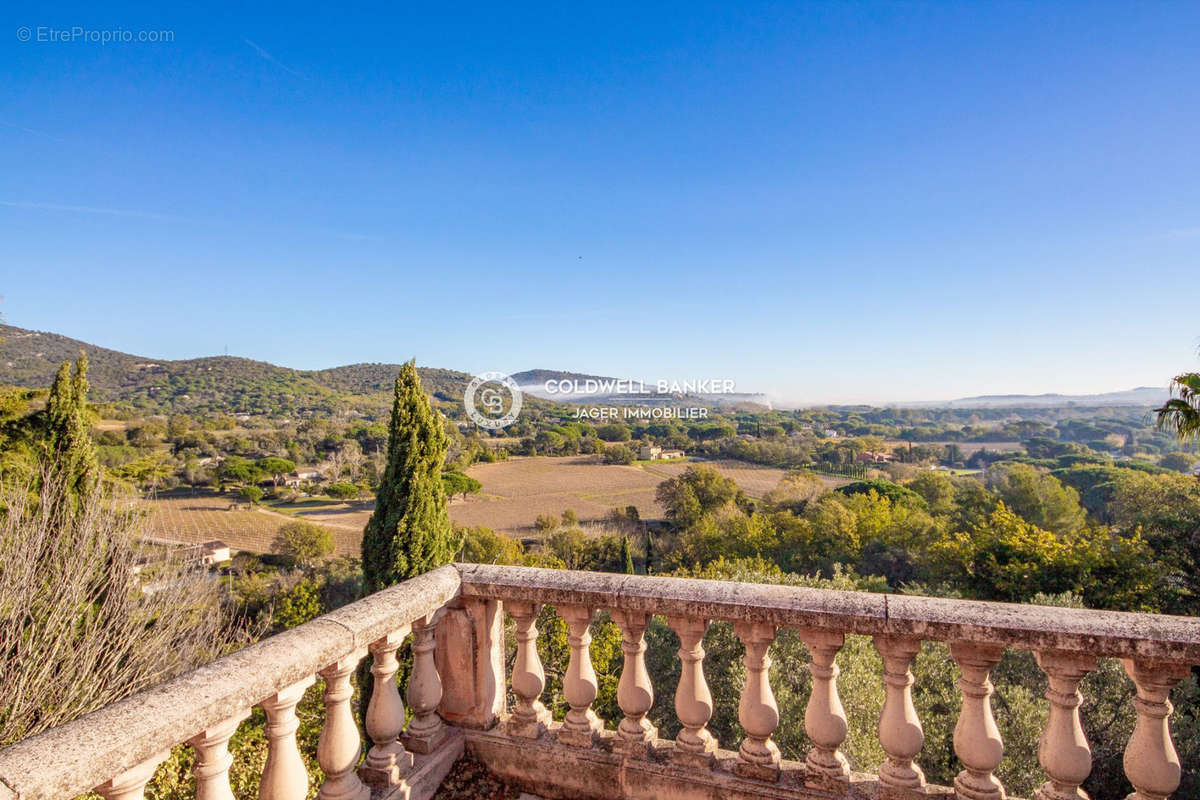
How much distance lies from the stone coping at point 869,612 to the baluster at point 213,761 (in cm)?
115

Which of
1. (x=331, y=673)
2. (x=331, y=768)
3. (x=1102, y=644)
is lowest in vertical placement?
(x=331, y=768)

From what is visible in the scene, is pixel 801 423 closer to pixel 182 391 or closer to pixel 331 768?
pixel 182 391

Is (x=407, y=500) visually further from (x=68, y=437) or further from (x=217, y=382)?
(x=217, y=382)

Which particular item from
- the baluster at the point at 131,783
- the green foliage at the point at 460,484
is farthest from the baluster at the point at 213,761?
the green foliage at the point at 460,484

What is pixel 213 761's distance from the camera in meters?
1.57

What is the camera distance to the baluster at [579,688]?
2.50m

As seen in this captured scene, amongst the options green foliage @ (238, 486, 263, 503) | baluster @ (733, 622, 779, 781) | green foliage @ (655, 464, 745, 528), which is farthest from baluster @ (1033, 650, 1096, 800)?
green foliage @ (238, 486, 263, 503)

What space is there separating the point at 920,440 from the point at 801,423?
20.7 meters

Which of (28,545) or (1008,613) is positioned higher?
(1008,613)

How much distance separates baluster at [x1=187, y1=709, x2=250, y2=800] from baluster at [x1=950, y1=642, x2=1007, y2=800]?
2.27m

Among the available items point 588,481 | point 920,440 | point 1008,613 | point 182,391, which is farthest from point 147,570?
point 920,440

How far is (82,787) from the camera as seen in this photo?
1.22 metres

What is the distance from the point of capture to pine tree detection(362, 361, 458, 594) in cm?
1134

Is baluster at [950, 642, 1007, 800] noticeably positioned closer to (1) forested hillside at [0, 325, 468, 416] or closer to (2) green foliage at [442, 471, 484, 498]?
(2) green foliage at [442, 471, 484, 498]
